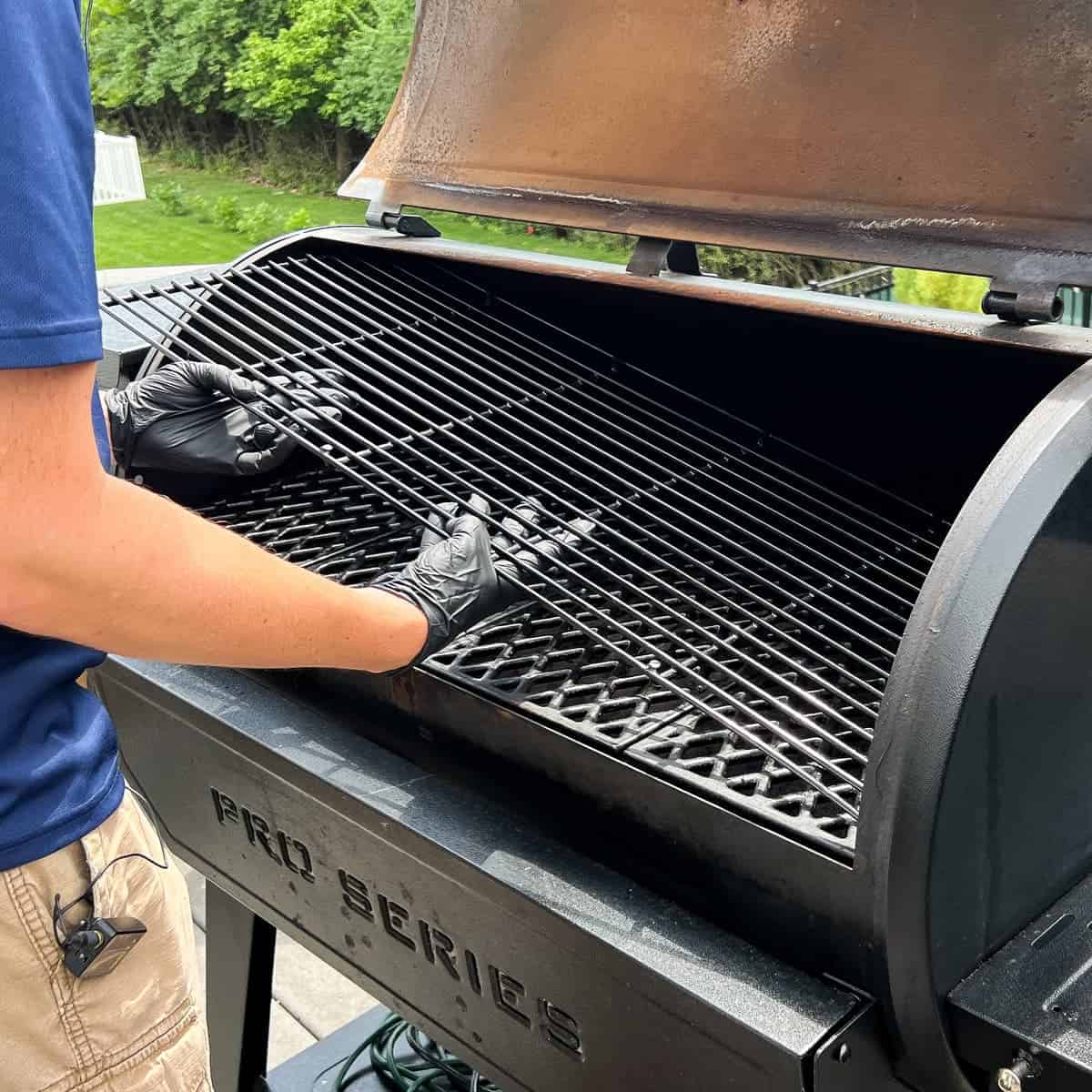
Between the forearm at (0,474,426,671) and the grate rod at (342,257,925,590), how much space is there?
0.48 metres

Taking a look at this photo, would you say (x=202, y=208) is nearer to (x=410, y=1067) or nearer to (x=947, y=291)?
(x=947, y=291)

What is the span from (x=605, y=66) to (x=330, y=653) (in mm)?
897

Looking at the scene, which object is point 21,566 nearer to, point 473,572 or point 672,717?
point 473,572

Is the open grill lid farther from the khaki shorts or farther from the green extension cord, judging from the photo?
the green extension cord

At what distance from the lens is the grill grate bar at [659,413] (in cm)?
124

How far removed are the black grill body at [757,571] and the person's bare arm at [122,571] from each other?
0.22 metres

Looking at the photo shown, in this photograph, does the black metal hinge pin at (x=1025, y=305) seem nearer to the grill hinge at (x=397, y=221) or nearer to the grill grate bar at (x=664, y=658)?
the grill grate bar at (x=664, y=658)

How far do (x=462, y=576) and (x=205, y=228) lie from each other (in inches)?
436

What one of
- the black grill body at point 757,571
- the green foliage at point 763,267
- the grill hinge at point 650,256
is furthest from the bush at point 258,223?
the grill hinge at point 650,256

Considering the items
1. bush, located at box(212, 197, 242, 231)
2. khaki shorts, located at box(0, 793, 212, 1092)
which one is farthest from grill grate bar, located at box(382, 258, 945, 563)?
bush, located at box(212, 197, 242, 231)

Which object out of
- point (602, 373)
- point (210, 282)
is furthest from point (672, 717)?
point (210, 282)

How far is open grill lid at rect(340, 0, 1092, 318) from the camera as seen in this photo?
3.48ft

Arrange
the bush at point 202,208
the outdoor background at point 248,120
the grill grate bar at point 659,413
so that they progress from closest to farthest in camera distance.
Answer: the grill grate bar at point 659,413, the outdoor background at point 248,120, the bush at point 202,208

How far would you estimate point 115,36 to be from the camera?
42.7 ft
